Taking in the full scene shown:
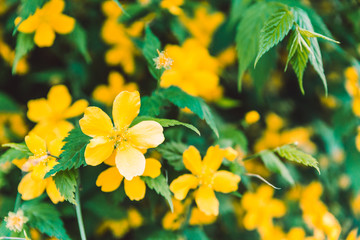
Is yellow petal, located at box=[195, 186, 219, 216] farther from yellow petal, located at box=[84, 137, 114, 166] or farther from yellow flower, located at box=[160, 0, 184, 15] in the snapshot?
yellow flower, located at box=[160, 0, 184, 15]

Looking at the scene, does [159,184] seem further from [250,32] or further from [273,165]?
[250,32]

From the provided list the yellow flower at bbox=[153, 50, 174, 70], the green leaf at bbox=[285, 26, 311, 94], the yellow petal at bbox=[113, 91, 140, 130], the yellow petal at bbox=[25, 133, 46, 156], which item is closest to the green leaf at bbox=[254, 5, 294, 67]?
the green leaf at bbox=[285, 26, 311, 94]

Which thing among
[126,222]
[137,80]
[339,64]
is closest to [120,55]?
[137,80]

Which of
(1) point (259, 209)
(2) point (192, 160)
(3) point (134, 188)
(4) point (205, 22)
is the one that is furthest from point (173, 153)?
(4) point (205, 22)

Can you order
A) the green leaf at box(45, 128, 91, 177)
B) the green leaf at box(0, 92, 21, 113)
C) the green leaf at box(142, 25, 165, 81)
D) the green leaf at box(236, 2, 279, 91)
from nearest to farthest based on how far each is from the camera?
1. the green leaf at box(45, 128, 91, 177)
2. the green leaf at box(142, 25, 165, 81)
3. the green leaf at box(236, 2, 279, 91)
4. the green leaf at box(0, 92, 21, 113)

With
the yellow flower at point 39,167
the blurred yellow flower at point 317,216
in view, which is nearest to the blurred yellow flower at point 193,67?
the yellow flower at point 39,167

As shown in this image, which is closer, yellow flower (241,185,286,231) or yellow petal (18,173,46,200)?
yellow petal (18,173,46,200)

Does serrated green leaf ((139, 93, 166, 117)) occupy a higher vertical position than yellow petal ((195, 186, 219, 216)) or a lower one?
higher
